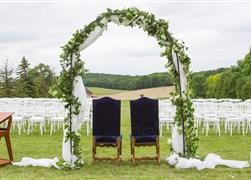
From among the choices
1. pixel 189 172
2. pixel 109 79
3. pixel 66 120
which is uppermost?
pixel 109 79

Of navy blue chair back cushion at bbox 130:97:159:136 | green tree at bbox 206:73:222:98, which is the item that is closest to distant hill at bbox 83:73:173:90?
green tree at bbox 206:73:222:98

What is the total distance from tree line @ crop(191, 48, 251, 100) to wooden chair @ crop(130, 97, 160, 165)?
1632cm

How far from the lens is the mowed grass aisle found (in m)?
7.24

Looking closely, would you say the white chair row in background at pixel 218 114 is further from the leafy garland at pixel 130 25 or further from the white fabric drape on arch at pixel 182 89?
the leafy garland at pixel 130 25

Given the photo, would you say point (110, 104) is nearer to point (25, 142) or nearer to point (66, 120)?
point (66, 120)

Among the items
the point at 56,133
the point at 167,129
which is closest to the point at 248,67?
the point at 167,129

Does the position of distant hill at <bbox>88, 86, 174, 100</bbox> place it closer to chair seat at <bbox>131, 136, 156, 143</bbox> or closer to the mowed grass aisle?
the mowed grass aisle

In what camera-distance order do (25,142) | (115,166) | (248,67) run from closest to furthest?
(115,166)
(25,142)
(248,67)

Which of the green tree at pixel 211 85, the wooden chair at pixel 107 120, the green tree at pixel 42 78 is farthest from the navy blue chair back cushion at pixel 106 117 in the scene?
the green tree at pixel 211 85

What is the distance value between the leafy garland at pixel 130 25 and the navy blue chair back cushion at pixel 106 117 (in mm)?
383

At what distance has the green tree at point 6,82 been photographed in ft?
91.7

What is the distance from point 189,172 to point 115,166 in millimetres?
1421

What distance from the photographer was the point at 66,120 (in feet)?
27.1

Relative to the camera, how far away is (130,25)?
27.8 ft
